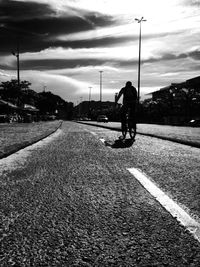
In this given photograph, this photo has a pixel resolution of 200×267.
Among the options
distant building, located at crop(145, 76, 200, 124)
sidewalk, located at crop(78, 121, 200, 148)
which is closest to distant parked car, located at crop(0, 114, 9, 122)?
sidewalk, located at crop(78, 121, 200, 148)

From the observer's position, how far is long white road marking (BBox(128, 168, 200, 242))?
7.77 feet

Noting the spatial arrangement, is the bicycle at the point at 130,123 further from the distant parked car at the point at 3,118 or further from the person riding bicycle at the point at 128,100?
the distant parked car at the point at 3,118

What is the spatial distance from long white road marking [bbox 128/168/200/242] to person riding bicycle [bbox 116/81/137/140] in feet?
20.6

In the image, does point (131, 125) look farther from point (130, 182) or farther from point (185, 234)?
point (185, 234)

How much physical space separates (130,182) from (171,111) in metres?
50.0

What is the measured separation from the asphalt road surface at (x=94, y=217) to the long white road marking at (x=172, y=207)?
1.9 inches

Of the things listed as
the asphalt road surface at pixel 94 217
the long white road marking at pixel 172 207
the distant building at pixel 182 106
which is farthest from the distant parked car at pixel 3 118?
the long white road marking at pixel 172 207

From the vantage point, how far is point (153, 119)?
5678 cm

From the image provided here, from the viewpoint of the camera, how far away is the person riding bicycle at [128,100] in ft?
33.8

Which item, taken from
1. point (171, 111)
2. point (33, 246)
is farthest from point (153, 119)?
point (33, 246)

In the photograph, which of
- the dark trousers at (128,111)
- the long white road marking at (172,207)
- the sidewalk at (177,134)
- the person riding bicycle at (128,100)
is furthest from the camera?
the dark trousers at (128,111)

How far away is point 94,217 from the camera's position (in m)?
2.65

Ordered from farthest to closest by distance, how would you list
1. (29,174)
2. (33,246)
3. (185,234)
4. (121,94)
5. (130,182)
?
(121,94), (29,174), (130,182), (185,234), (33,246)

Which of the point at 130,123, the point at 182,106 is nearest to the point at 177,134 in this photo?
the point at 130,123
